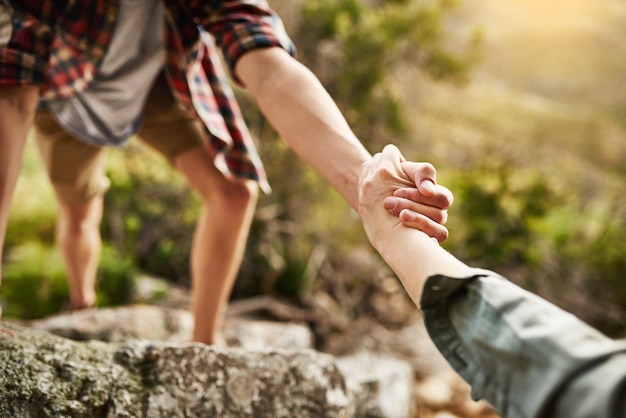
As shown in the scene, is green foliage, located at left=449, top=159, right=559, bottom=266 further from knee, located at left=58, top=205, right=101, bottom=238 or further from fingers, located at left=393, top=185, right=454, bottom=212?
fingers, located at left=393, top=185, right=454, bottom=212

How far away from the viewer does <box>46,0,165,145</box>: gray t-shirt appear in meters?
1.79

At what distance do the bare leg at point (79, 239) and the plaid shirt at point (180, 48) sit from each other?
81cm

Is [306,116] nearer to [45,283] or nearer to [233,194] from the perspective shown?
[233,194]

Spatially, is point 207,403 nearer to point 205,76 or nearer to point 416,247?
point 416,247

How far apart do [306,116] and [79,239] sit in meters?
1.54

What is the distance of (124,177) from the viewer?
4.23 metres

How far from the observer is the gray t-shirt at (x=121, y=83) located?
5.88 feet

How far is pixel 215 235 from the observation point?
1.97 metres

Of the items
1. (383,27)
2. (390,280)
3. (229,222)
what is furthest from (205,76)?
(390,280)

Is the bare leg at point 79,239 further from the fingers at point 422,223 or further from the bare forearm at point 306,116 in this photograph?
the fingers at point 422,223

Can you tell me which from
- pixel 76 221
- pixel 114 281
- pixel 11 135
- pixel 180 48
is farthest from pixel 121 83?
pixel 114 281

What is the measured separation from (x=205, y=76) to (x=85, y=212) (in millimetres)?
904

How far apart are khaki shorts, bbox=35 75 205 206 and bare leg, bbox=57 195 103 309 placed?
0.07 meters

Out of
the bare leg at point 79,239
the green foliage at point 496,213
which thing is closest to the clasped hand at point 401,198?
the bare leg at point 79,239
